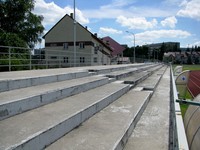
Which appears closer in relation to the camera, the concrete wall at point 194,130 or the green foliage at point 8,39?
the concrete wall at point 194,130

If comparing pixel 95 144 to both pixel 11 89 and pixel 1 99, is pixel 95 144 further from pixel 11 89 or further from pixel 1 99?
pixel 11 89

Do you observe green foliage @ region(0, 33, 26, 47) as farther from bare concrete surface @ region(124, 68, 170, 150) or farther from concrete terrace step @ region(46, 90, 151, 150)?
concrete terrace step @ region(46, 90, 151, 150)

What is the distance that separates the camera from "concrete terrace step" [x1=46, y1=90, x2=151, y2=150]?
3.37 m

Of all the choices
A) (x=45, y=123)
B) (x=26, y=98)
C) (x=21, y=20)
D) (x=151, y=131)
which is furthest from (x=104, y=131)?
(x=21, y=20)

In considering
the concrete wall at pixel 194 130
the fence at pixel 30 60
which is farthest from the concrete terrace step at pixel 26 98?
the fence at pixel 30 60

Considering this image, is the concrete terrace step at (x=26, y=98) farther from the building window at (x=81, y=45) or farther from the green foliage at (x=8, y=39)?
the building window at (x=81, y=45)

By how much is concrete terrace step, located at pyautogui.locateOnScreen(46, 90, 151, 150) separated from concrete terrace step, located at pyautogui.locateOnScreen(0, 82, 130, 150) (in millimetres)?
122

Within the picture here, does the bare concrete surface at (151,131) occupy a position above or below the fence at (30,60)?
below

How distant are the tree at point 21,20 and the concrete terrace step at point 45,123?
1130 inches

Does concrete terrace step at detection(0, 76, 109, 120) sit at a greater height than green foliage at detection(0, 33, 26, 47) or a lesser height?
lesser

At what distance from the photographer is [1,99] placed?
154 inches

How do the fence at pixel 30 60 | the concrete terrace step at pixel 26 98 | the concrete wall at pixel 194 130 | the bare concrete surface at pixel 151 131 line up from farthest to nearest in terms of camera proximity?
the fence at pixel 30 60 < the bare concrete surface at pixel 151 131 < the concrete terrace step at pixel 26 98 < the concrete wall at pixel 194 130

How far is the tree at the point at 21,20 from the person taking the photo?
106 feet

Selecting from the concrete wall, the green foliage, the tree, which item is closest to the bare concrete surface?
the concrete wall
